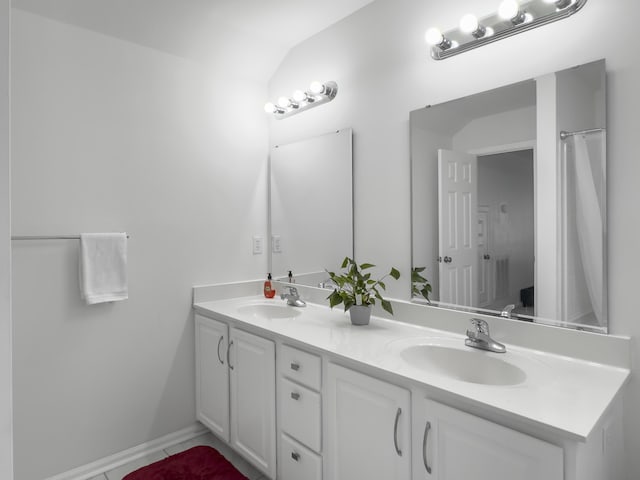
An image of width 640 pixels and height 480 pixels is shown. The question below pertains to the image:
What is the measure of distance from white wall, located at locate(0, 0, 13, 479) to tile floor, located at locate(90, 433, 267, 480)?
1.82 metres

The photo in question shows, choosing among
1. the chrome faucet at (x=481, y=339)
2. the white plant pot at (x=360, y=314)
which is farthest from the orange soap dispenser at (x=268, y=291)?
the chrome faucet at (x=481, y=339)

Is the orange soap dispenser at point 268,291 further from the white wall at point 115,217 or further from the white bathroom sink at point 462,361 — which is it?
the white bathroom sink at point 462,361

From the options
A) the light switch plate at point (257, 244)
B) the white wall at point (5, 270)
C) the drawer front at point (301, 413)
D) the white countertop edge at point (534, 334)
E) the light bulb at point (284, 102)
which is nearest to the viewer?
the white wall at point (5, 270)

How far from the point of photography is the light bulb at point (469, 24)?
4.95 feet

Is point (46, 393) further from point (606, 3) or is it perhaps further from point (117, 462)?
point (606, 3)

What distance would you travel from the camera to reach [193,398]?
243 centimetres

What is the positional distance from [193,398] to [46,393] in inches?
31.0

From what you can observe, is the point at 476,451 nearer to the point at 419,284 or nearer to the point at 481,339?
the point at 481,339

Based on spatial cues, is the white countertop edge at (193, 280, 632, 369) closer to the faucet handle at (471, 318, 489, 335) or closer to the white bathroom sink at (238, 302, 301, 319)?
the faucet handle at (471, 318, 489, 335)

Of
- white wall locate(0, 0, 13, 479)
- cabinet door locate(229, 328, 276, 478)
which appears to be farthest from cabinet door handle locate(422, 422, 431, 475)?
white wall locate(0, 0, 13, 479)

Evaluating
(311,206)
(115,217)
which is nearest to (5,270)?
(115,217)

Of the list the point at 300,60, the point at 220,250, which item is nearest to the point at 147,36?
the point at 300,60

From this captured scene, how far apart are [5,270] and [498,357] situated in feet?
4.75

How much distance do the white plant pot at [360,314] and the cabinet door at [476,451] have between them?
67cm
